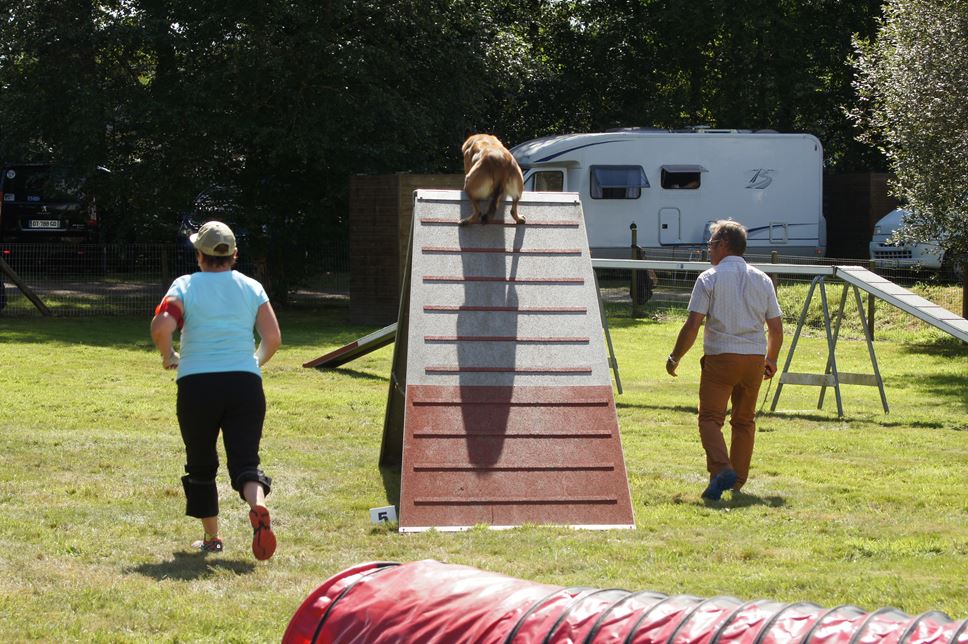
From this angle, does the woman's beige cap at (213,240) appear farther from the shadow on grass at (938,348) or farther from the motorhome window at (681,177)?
the motorhome window at (681,177)

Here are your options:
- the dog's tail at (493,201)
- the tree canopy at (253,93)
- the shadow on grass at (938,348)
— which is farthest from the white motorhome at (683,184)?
the dog's tail at (493,201)

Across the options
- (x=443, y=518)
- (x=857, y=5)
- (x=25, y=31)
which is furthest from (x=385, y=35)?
(x=857, y=5)

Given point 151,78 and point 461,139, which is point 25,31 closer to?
point 151,78

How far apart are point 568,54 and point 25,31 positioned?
54.3 feet

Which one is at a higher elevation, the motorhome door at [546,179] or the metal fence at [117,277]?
the motorhome door at [546,179]

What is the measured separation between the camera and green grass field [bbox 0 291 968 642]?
4.66 meters

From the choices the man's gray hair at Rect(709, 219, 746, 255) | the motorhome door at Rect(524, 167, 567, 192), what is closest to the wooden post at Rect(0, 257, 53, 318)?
the motorhome door at Rect(524, 167, 567, 192)

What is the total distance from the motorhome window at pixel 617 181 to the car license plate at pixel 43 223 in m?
10.8

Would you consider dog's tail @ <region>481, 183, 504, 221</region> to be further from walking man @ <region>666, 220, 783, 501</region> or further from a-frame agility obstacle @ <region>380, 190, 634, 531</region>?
walking man @ <region>666, 220, 783, 501</region>

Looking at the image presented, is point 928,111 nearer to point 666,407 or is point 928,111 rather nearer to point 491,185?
point 666,407

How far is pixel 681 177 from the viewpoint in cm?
2369

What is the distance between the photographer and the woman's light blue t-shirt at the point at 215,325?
5227 millimetres

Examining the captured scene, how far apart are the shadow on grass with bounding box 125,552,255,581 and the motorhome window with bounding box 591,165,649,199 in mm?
18527

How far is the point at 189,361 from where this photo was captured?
5.26 m
